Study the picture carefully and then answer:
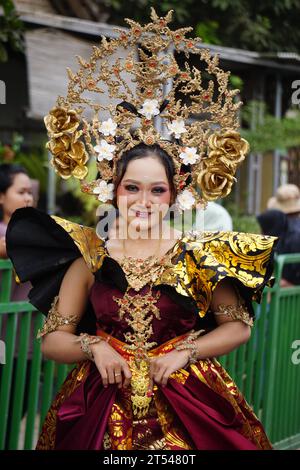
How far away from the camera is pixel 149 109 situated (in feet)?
10.6

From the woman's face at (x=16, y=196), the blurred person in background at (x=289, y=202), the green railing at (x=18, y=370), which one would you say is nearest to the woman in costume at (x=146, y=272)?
the green railing at (x=18, y=370)

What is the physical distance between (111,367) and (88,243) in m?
0.48

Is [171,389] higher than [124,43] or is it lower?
lower

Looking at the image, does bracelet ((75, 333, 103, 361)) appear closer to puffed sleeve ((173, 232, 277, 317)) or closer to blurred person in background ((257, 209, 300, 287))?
puffed sleeve ((173, 232, 277, 317))

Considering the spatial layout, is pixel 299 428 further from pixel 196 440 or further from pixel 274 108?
pixel 274 108

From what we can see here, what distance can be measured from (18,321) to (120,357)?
144cm

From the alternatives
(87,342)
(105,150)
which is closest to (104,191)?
(105,150)

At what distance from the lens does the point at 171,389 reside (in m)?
3.11

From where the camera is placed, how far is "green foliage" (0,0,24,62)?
720 centimetres

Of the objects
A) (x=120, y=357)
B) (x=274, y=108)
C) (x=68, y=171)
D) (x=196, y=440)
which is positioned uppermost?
(x=274, y=108)

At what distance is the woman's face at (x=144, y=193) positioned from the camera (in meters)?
3.12

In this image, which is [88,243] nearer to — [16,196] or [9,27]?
[16,196]

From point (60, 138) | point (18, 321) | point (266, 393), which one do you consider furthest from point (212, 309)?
point (266, 393)

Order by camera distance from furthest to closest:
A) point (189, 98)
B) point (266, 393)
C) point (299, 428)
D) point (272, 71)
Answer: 1. point (272, 71)
2. point (299, 428)
3. point (266, 393)
4. point (189, 98)
